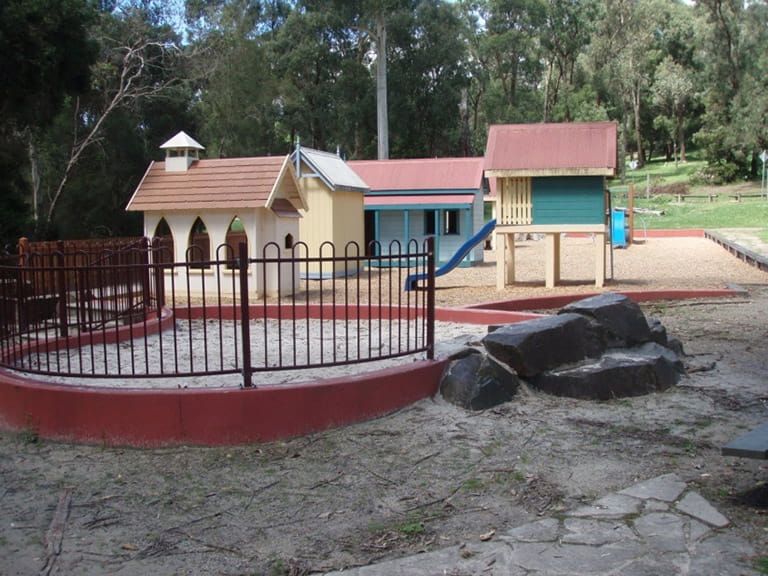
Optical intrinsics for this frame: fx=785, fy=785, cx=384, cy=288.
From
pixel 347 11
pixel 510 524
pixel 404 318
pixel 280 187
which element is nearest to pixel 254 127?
pixel 347 11

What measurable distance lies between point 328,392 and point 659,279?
13.3 m

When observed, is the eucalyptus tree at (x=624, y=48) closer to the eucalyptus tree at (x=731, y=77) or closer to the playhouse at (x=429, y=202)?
the eucalyptus tree at (x=731, y=77)

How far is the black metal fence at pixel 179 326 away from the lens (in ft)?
20.7

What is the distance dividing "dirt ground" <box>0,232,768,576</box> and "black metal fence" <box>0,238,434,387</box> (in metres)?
0.76

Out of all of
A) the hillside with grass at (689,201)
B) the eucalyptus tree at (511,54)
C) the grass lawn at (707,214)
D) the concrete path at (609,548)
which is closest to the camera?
the concrete path at (609,548)

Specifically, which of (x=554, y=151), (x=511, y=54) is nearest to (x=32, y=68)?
(x=554, y=151)

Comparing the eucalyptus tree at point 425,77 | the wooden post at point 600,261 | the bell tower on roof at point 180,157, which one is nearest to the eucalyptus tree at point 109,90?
the bell tower on roof at point 180,157

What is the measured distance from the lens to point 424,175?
85.1 ft

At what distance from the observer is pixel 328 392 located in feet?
19.8

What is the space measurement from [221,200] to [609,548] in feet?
41.2

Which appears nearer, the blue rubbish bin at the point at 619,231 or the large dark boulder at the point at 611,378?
the large dark boulder at the point at 611,378

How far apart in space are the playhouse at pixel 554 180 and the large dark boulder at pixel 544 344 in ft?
27.9

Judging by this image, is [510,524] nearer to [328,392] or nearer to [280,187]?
[328,392]

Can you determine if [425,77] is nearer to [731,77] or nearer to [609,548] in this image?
[731,77]
